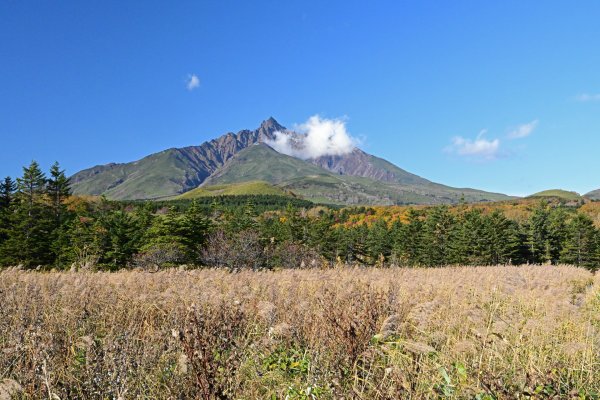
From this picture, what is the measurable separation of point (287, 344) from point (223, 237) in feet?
185

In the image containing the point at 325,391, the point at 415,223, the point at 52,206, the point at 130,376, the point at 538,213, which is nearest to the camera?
the point at 325,391

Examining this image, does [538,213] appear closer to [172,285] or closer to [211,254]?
[211,254]

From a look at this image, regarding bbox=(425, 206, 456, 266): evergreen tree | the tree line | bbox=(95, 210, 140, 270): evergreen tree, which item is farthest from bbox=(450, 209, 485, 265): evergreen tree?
bbox=(95, 210, 140, 270): evergreen tree

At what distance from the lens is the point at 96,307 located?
537 cm

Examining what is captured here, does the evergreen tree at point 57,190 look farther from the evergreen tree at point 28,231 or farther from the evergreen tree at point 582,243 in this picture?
the evergreen tree at point 582,243

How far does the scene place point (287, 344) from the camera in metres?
4.78

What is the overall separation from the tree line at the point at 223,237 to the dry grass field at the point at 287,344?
36.4 meters

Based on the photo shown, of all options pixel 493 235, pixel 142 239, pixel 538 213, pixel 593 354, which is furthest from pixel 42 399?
pixel 538 213

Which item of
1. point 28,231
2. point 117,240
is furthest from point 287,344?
point 28,231

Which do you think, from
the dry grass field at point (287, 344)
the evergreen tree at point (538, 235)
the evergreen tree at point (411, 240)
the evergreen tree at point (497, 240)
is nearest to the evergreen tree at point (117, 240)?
the evergreen tree at point (411, 240)

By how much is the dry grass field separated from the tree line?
36.4 metres

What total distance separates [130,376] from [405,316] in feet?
11.6

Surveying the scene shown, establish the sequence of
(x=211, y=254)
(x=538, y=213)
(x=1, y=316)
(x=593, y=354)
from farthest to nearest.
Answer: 1. (x=538, y=213)
2. (x=211, y=254)
3. (x=1, y=316)
4. (x=593, y=354)

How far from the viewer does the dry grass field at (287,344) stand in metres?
2.88
